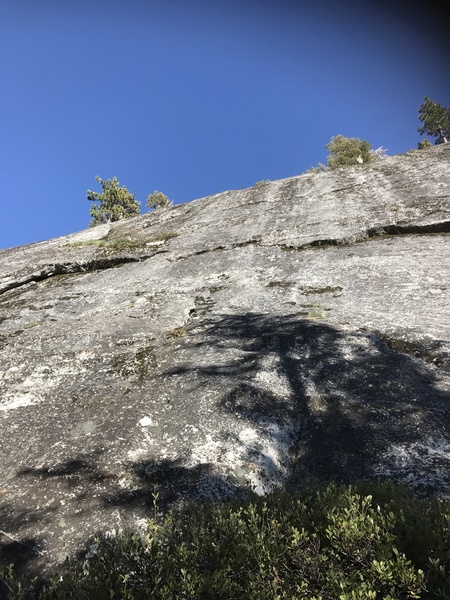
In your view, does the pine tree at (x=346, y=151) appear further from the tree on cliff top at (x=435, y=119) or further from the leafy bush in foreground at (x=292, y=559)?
the leafy bush in foreground at (x=292, y=559)

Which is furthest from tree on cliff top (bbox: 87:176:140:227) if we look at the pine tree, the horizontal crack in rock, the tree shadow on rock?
the tree shadow on rock

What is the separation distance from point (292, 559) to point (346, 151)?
166 ft

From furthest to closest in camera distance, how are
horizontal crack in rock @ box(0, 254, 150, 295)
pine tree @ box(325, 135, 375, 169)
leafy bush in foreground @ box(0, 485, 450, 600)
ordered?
1. pine tree @ box(325, 135, 375, 169)
2. horizontal crack in rock @ box(0, 254, 150, 295)
3. leafy bush in foreground @ box(0, 485, 450, 600)

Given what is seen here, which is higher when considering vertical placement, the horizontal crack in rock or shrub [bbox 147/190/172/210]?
shrub [bbox 147/190/172/210]

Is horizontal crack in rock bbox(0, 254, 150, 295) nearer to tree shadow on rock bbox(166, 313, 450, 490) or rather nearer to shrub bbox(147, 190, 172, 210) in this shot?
tree shadow on rock bbox(166, 313, 450, 490)

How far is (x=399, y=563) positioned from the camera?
222cm

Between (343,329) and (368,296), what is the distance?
6.01 ft

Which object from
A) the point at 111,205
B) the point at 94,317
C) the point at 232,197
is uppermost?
the point at 111,205

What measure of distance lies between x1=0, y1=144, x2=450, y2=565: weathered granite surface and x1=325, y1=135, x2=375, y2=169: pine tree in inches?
1395

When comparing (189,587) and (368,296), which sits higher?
(368,296)

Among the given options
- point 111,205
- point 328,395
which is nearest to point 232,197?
point 328,395

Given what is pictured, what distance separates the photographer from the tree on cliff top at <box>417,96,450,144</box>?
5300 centimetres

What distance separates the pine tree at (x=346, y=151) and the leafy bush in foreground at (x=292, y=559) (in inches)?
1815

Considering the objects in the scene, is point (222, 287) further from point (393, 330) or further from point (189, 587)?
point (189, 587)
